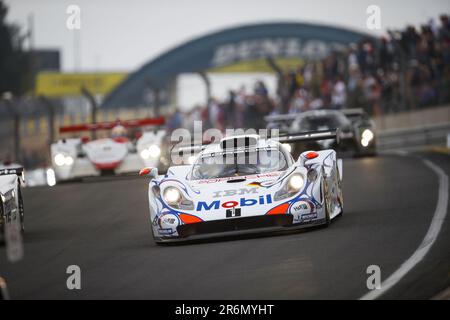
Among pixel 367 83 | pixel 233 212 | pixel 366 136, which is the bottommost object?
pixel 233 212

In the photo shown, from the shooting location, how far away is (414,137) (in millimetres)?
32375

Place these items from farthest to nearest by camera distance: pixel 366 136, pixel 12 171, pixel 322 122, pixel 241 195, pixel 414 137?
1. pixel 414 137
2. pixel 322 122
3. pixel 366 136
4. pixel 12 171
5. pixel 241 195

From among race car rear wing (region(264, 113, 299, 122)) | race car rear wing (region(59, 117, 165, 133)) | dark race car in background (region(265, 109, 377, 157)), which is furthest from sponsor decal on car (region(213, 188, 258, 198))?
race car rear wing (region(264, 113, 299, 122))

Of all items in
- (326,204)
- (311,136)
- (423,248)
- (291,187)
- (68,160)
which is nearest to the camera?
(423,248)

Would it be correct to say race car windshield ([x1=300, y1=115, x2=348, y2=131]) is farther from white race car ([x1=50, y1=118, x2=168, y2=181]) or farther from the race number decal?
the race number decal

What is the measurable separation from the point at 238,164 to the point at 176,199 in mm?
1140

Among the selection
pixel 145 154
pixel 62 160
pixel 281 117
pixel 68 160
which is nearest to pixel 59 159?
pixel 62 160

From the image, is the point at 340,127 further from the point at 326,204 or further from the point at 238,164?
the point at 326,204

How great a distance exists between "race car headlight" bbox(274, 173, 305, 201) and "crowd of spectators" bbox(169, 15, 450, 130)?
17018 mm

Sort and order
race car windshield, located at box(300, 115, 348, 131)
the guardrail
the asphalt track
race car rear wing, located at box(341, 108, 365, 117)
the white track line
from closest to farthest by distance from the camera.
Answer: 1. the white track line
2. the asphalt track
3. race car windshield, located at box(300, 115, 348, 131)
4. race car rear wing, located at box(341, 108, 365, 117)
5. the guardrail

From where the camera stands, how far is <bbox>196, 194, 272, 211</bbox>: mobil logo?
37.8 feet

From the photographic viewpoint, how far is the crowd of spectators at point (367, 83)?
96.8 ft

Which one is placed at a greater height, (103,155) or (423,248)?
(103,155)

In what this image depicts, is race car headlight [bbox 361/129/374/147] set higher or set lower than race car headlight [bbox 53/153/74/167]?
higher
